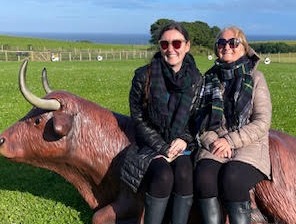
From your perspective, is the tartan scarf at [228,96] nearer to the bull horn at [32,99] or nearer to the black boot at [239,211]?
the black boot at [239,211]

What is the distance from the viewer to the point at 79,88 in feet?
62.5

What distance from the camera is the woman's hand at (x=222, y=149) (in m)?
4.26

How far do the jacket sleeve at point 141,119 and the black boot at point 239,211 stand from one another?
2.47 ft

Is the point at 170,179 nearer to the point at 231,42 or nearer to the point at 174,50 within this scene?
the point at 174,50

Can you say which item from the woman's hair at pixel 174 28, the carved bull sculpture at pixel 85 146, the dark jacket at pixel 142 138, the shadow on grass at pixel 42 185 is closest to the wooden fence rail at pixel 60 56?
the shadow on grass at pixel 42 185

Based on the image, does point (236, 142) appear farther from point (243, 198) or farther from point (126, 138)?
point (126, 138)

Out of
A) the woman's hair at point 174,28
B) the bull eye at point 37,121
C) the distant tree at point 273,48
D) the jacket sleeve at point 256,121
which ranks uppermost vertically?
the woman's hair at point 174,28

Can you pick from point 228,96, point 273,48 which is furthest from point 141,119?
point 273,48

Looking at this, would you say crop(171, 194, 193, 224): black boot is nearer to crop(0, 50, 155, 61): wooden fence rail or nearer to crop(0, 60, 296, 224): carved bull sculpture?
crop(0, 60, 296, 224): carved bull sculpture

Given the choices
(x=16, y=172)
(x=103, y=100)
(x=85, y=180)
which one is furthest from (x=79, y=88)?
(x=85, y=180)

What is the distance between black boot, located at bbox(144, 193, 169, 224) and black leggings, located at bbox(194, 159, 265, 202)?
293mm

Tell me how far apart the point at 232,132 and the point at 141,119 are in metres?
0.82

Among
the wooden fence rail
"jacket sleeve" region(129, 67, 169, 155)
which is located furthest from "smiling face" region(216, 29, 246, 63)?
the wooden fence rail

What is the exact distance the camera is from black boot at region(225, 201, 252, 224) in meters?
4.09
